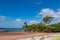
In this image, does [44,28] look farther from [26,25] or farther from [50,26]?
[26,25]

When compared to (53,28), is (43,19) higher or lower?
higher

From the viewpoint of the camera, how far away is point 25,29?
52938mm

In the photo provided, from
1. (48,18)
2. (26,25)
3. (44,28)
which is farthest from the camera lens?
(48,18)

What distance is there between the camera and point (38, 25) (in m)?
50.6

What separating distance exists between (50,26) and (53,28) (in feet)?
3.94

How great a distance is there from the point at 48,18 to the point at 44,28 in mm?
7794

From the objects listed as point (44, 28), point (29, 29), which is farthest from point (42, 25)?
point (29, 29)

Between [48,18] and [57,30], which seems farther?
[48,18]

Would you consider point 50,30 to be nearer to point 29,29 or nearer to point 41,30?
point 41,30

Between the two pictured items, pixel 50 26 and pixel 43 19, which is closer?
pixel 50 26

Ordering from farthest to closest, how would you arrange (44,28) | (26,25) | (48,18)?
(48,18) < (26,25) < (44,28)

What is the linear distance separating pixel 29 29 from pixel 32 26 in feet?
4.42

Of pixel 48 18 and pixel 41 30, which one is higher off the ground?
pixel 48 18

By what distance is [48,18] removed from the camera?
187ft
